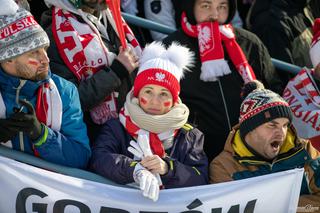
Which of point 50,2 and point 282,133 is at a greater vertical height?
point 50,2

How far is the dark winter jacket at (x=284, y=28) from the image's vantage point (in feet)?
19.4

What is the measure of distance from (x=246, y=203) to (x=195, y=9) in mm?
1745

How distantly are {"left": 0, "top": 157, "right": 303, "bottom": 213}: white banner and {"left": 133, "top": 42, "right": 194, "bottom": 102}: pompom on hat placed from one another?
716 mm

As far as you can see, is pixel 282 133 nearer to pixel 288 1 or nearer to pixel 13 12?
pixel 13 12

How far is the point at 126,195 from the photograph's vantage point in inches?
151

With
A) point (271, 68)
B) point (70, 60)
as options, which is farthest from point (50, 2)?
point (271, 68)

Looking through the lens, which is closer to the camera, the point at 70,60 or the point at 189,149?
the point at 189,149

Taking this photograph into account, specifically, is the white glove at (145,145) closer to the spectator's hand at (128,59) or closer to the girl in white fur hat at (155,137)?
the girl in white fur hat at (155,137)

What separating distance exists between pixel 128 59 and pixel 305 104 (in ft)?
4.68

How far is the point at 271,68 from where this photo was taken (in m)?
5.29

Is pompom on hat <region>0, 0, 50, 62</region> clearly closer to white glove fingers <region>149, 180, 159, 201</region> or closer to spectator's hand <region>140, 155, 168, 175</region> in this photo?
spectator's hand <region>140, 155, 168, 175</region>

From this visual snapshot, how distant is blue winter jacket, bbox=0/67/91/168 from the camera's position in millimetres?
3901

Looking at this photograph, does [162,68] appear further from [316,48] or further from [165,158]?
[316,48]

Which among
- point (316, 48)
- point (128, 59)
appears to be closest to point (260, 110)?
point (128, 59)
